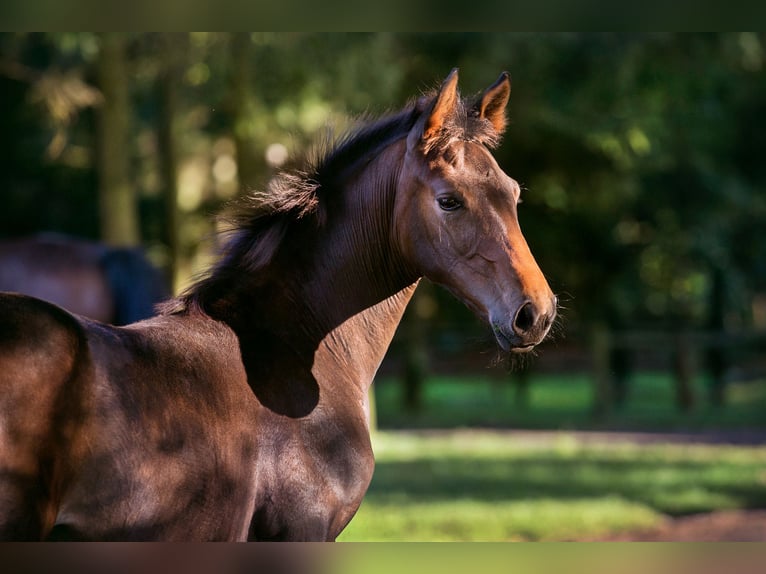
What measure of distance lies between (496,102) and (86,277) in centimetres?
660

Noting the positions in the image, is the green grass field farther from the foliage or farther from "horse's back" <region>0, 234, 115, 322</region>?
"horse's back" <region>0, 234, 115, 322</region>

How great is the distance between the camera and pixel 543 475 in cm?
1197

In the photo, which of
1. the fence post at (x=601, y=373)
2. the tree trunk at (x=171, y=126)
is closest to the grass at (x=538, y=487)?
the fence post at (x=601, y=373)

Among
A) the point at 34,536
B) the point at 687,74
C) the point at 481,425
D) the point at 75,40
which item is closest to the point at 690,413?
the point at 481,425

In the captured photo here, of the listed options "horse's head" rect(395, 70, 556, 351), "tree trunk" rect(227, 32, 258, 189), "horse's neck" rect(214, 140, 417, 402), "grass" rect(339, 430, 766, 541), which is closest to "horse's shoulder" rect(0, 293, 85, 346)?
"horse's neck" rect(214, 140, 417, 402)

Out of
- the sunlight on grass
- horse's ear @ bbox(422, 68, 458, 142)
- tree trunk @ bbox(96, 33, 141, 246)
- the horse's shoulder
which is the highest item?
tree trunk @ bbox(96, 33, 141, 246)

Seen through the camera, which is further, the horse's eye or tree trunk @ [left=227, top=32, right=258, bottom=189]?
tree trunk @ [left=227, top=32, right=258, bottom=189]

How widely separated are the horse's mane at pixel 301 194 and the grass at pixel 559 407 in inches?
559

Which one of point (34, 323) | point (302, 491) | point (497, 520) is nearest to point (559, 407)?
point (497, 520)

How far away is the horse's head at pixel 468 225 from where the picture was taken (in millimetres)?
3441

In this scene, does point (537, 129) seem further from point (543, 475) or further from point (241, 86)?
point (543, 475)

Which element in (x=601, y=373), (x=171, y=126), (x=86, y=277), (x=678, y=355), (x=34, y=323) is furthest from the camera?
(x=678, y=355)

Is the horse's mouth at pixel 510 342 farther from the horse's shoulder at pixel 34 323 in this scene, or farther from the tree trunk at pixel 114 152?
the tree trunk at pixel 114 152

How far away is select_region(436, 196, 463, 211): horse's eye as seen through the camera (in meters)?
3.56
